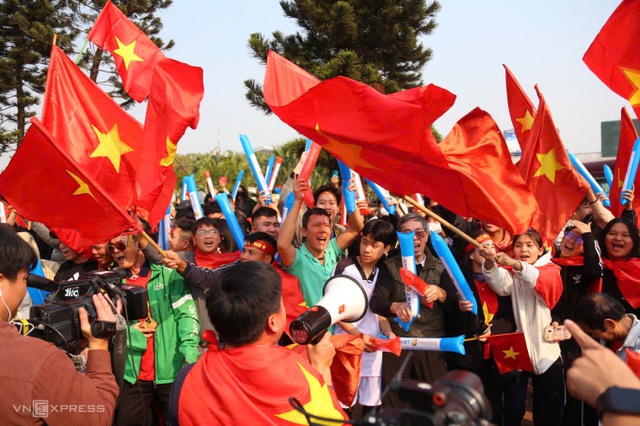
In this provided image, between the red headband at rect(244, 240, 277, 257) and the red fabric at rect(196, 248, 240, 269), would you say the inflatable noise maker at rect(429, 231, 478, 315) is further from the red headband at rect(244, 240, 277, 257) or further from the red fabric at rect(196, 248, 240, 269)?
the red fabric at rect(196, 248, 240, 269)

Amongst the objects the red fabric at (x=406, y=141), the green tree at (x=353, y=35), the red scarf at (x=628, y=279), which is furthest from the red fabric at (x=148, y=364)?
the green tree at (x=353, y=35)

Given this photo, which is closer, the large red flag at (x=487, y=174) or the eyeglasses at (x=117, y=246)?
the large red flag at (x=487, y=174)

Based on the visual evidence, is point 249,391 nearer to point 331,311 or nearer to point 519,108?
point 331,311

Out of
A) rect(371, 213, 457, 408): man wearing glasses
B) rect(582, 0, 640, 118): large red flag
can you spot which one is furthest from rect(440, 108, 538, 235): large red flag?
rect(582, 0, 640, 118): large red flag

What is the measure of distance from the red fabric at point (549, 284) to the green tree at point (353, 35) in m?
10.4

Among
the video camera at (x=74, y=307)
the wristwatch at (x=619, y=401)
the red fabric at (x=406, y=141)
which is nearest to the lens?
the wristwatch at (x=619, y=401)

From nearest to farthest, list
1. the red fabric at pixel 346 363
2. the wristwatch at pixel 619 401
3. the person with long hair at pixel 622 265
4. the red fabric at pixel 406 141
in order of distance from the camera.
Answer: the wristwatch at pixel 619 401
the red fabric at pixel 346 363
the red fabric at pixel 406 141
the person with long hair at pixel 622 265

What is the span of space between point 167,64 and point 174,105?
1.42 feet

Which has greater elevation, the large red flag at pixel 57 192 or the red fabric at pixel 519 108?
the red fabric at pixel 519 108

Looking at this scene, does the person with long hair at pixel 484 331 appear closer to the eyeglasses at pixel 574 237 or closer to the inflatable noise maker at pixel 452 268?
the inflatable noise maker at pixel 452 268

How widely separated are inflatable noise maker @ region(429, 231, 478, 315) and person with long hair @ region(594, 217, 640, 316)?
1.00 meters

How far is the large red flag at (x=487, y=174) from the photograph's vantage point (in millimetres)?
3549

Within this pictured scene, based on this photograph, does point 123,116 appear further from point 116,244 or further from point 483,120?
point 483,120

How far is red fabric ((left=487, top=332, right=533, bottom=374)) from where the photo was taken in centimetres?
395
